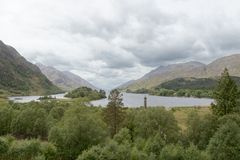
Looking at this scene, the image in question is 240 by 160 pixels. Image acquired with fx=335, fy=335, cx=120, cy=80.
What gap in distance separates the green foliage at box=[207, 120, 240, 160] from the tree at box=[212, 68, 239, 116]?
2643cm

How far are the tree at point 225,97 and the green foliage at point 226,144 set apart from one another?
26.4 metres

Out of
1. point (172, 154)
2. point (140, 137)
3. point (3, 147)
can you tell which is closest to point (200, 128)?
point (140, 137)

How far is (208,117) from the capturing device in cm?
9375

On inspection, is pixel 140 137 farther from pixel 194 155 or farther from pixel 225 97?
pixel 225 97

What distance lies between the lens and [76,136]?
7975 cm

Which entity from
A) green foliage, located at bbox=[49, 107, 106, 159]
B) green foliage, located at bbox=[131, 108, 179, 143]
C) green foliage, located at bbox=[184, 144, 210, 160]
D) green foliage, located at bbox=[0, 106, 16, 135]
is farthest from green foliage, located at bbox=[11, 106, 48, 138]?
green foliage, located at bbox=[184, 144, 210, 160]

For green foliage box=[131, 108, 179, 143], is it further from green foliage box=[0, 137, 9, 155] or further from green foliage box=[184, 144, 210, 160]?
green foliage box=[0, 137, 9, 155]

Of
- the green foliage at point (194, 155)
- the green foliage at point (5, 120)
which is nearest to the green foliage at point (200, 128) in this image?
the green foliage at point (194, 155)

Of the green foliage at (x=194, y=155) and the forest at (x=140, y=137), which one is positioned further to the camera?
the forest at (x=140, y=137)

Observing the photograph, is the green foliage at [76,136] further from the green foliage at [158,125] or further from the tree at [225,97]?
the tree at [225,97]

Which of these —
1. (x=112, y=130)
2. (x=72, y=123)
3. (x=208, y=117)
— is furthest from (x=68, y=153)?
(x=208, y=117)

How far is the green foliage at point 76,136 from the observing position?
7925 centimetres

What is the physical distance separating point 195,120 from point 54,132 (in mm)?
38654

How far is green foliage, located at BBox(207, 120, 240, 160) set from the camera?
2739 inches
